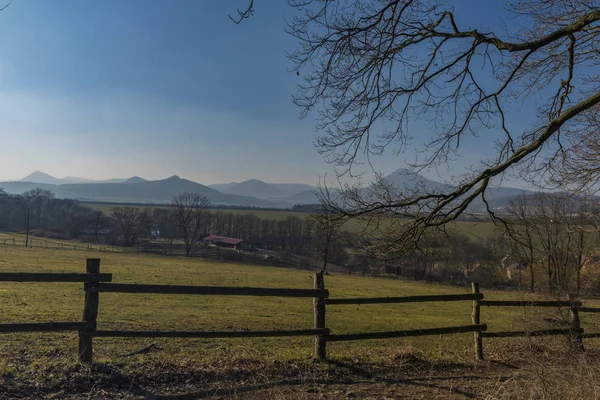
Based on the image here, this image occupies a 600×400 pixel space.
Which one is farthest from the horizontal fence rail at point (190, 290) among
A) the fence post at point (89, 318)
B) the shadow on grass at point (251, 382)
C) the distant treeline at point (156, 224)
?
the distant treeline at point (156, 224)

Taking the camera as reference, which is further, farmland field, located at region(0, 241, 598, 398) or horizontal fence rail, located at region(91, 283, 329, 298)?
farmland field, located at region(0, 241, 598, 398)

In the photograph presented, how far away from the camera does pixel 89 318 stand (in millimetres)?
5977

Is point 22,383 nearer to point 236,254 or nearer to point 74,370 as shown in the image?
point 74,370

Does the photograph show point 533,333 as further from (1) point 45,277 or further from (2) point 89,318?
(1) point 45,277

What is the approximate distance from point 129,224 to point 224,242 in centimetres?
2101

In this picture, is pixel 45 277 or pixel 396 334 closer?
pixel 45 277

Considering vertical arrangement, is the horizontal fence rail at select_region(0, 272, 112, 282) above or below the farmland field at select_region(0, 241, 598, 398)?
above

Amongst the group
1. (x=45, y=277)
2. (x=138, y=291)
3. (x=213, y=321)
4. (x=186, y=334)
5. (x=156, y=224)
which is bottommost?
(x=213, y=321)

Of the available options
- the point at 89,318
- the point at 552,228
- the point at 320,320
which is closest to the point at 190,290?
the point at 89,318

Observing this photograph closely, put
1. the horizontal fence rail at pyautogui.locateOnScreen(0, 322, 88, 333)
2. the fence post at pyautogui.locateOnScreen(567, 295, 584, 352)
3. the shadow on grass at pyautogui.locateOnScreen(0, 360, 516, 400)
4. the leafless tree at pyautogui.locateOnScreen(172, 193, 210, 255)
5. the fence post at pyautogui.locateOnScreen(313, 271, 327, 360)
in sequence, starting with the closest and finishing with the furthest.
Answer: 1. the shadow on grass at pyautogui.locateOnScreen(0, 360, 516, 400)
2. the horizontal fence rail at pyautogui.locateOnScreen(0, 322, 88, 333)
3. the fence post at pyautogui.locateOnScreen(313, 271, 327, 360)
4. the fence post at pyautogui.locateOnScreen(567, 295, 584, 352)
5. the leafless tree at pyautogui.locateOnScreen(172, 193, 210, 255)

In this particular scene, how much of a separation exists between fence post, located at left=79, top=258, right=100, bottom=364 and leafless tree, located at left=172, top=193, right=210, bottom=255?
70.5 m

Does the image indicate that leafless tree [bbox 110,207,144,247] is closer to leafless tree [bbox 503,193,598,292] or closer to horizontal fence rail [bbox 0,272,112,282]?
leafless tree [bbox 503,193,598,292]

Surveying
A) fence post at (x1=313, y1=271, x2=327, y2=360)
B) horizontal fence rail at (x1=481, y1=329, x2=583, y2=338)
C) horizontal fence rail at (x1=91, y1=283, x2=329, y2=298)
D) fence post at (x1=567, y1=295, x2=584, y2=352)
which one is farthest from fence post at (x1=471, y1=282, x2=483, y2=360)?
horizontal fence rail at (x1=91, y1=283, x2=329, y2=298)

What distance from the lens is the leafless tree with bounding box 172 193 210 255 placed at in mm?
81037
